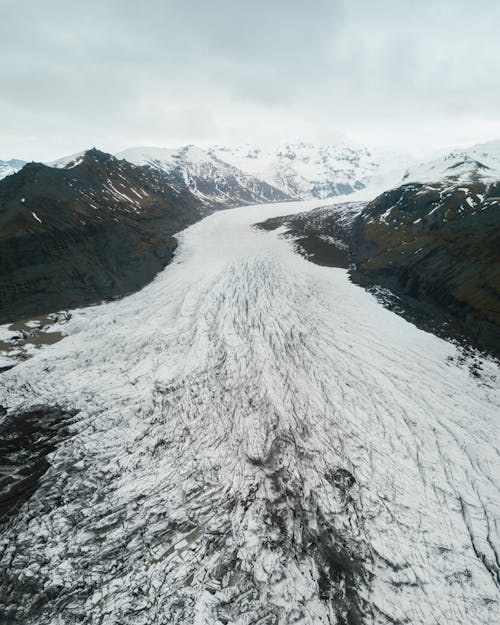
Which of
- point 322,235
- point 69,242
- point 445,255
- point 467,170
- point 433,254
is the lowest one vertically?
point 69,242

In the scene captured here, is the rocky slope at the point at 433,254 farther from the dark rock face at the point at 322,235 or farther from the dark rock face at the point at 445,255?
the dark rock face at the point at 322,235

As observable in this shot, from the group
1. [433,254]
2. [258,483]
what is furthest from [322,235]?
[258,483]

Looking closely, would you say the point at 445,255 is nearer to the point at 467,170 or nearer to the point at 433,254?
the point at 433,254

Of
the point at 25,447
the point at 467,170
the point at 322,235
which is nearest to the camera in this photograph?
the point at 25,447

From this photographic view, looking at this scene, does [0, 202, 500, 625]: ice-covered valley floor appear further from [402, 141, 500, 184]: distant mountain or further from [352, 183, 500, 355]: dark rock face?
[402, 141, 500, 184]: distant mountain

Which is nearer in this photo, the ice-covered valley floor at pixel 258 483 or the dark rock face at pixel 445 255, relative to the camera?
the ice-covered valley floor at pixel 258 483

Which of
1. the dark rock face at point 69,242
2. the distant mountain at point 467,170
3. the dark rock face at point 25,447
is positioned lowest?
the dark rock face at point 25,447

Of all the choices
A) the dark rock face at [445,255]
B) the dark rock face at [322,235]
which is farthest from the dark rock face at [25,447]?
the dark rock face at [322,235]

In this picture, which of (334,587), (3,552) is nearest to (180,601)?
(334,587)
